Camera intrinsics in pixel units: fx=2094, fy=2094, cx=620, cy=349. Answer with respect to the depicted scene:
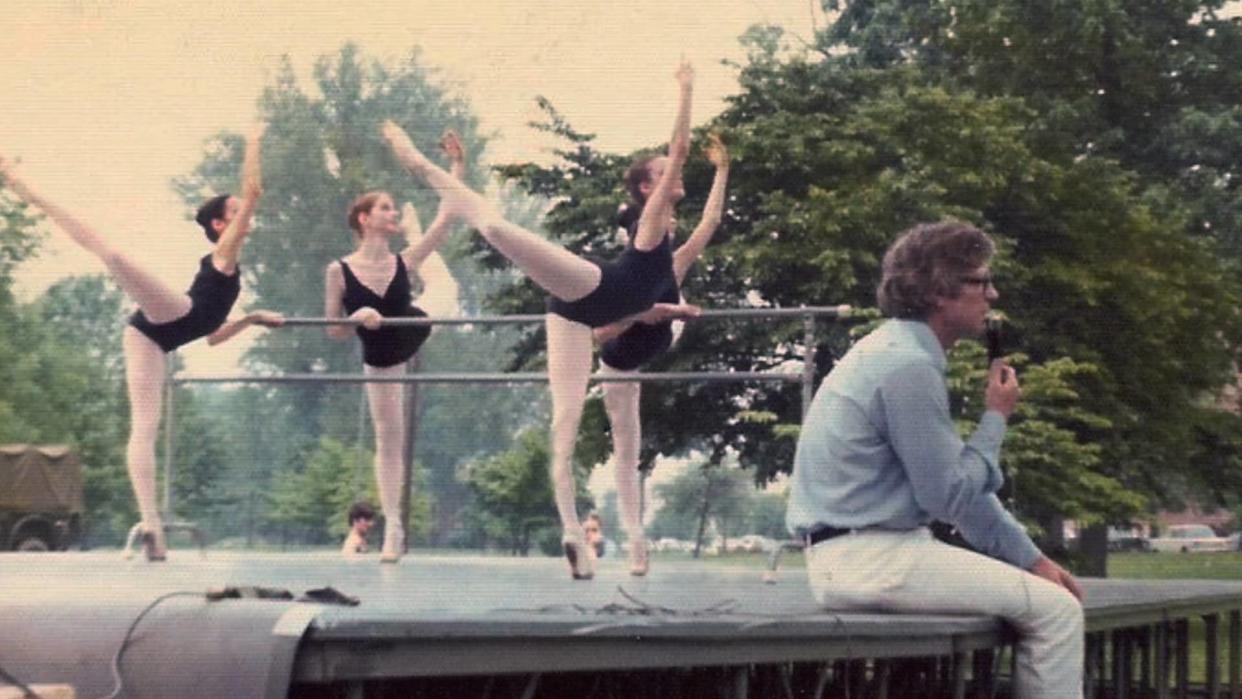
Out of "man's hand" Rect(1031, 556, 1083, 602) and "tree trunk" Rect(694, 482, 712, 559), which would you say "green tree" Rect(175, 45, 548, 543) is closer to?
"tree trunk" Rect(694, 482, 712, 559)

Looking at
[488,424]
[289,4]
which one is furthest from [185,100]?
[488,424]

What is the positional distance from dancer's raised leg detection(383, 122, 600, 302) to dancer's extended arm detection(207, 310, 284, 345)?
65.4 inches

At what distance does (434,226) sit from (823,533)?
3307 millimetres


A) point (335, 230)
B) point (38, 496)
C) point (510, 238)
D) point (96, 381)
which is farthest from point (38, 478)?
point (510, 238)

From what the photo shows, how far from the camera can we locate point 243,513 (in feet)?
141

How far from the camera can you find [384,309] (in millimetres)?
7238

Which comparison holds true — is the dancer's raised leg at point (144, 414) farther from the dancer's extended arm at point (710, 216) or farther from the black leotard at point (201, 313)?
the dancer's extended arm at point (710, 216)

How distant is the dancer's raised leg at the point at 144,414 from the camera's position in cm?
658

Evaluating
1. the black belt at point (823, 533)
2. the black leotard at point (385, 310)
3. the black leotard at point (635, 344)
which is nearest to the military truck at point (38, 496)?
the black leotard at point (385, 310)

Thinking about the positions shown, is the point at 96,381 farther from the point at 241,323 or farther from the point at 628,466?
the point at 628,466

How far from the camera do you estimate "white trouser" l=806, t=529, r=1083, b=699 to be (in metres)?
3.90

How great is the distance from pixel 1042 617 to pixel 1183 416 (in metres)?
19.4

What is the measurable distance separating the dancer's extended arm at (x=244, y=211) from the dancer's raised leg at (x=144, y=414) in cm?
36

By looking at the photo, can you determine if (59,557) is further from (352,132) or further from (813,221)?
(352,132)
